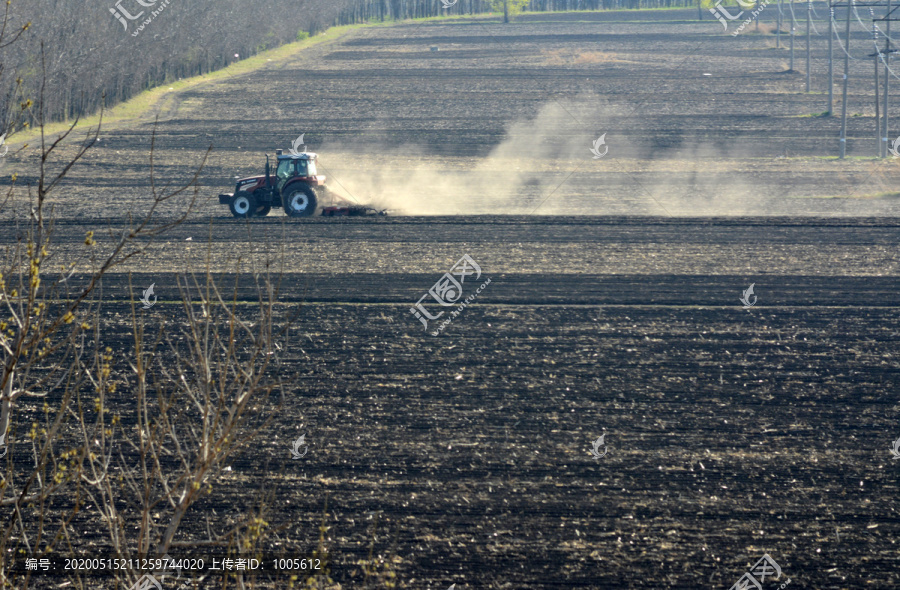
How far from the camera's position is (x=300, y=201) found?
23266 mm

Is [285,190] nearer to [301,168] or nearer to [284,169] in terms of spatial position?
[284,169]

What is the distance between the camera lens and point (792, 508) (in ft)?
30.9

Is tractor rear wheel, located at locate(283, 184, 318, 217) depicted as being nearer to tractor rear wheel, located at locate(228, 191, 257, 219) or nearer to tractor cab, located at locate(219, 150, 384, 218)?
tractor cab, located at locate(219, 150, 384, 218)

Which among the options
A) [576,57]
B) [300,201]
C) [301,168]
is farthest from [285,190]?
[576,57]

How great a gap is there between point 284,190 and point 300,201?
1.79 ft

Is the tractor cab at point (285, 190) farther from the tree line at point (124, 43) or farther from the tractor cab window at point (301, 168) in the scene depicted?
the tree line at point (124, 43)

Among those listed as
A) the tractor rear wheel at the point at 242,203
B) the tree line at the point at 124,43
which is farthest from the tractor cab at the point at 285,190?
the tree line at the point at 124,43

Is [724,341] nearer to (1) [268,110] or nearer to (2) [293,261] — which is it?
(2) [293,261]

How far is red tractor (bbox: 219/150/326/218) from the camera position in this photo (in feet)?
75.3

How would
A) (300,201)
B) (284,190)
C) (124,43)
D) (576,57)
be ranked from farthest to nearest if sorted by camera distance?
(576,57) → (124,43) → (300,201) → (284,190)

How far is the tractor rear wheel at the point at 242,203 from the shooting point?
23047 mm

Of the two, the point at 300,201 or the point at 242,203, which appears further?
the point at 300,201

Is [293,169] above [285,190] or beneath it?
above

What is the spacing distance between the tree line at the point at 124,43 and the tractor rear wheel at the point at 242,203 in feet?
32.7
